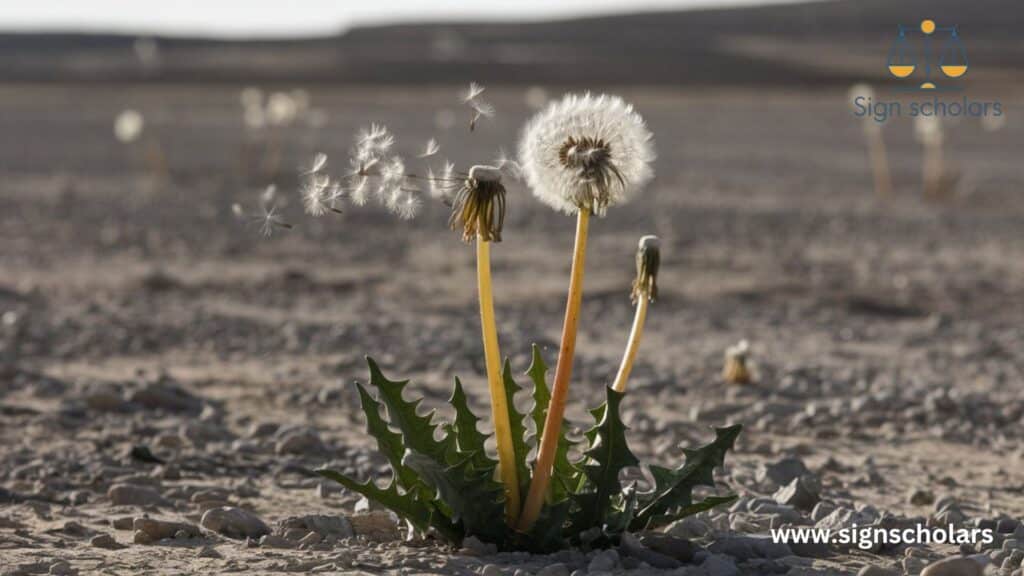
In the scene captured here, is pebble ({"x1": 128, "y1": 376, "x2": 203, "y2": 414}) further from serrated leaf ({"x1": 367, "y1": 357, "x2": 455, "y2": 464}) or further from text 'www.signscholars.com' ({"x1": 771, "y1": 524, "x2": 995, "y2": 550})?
text 'www.signscholars.com' ({"x1": 771, "y1": 524, "x2": 995, "y2": 550})

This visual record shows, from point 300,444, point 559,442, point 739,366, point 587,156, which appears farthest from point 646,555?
point 739,366

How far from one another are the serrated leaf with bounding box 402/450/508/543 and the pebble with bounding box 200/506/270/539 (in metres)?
0.69

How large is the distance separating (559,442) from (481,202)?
84 centimetres

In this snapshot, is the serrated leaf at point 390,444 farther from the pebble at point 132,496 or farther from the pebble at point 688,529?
the pebble at point 132,496

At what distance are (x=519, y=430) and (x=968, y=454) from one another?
8.39ft

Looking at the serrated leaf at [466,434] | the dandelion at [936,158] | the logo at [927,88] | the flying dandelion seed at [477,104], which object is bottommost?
the serrated leaf at [466,434]

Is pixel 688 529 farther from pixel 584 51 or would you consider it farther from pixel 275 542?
pixel 584 51

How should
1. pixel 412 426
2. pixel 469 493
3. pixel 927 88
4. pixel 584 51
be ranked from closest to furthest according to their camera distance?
1. pixel 469 493
2. pixel 412 426
3. pixel 927 88
4. pixel 584 51

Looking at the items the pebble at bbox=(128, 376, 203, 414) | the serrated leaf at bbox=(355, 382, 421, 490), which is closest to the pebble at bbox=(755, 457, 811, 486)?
the serrated leaf at bbox=(355, 382, 421, 490)

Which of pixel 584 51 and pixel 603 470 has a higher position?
pixel 584 51

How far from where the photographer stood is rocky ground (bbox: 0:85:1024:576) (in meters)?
4.19

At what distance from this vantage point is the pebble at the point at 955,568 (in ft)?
11.8

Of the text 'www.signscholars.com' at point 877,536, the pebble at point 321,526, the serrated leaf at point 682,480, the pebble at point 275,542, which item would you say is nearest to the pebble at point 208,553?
the pebble at point 275,542

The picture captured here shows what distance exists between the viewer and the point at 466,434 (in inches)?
162
